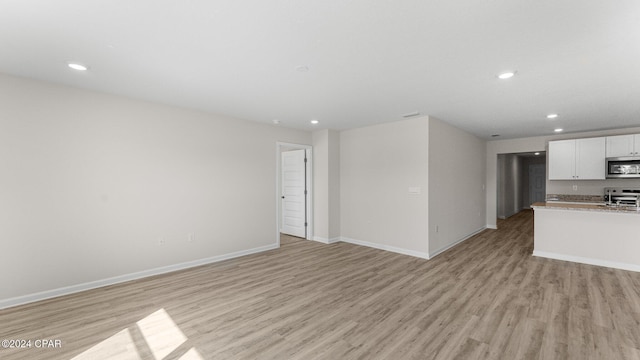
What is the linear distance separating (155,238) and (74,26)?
2.93 meters

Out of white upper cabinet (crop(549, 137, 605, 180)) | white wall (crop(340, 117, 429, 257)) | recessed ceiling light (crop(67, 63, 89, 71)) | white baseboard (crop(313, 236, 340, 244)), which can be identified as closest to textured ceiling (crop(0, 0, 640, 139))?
recessed ceiling light (crop(67, 63, 89, 71))

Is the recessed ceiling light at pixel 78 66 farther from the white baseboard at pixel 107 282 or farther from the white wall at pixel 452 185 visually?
the white wall at pixel 452 185

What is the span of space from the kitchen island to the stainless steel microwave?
125cm

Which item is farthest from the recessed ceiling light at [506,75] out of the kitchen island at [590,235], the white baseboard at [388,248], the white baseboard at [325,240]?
the white baseboard at [325,240]

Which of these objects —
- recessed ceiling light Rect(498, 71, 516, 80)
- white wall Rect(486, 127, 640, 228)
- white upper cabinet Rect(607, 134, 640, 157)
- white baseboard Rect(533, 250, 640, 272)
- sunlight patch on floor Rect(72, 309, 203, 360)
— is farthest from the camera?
white wall Rect(486, 127, 640, 228)

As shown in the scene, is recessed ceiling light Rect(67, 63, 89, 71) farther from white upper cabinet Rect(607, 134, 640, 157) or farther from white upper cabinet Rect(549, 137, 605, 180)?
white upper cabinet Rect(607, 134, 640, 157)

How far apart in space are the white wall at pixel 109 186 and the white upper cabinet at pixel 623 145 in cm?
721

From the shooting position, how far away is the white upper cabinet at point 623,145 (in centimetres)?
515

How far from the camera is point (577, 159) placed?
579cm

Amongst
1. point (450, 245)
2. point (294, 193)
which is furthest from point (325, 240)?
point (450, 245)

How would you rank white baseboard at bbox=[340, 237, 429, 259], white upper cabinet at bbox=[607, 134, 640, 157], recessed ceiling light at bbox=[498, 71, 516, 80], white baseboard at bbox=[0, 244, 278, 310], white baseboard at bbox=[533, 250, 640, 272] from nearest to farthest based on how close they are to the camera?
1. recessed ceiling light at bbox=[498, 71, 516, 80]
2. white baseboard at bbox=[0, 244, 278, 310]
3. white baseboard at bbox=[533, 250, 640, 272]
4. white baseboard at bbox=[340, 237, 429, 259]
5. white upper cabinet at bbox=[607, 134, 640, 157]

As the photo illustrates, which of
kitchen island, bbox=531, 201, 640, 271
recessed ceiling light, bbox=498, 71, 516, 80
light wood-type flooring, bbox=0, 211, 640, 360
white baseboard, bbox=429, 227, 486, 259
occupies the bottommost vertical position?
light wood-type flooring, bbox=0, 211, 640, 360

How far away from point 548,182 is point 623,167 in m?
1.37

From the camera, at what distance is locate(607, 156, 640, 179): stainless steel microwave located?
17.0 feet
